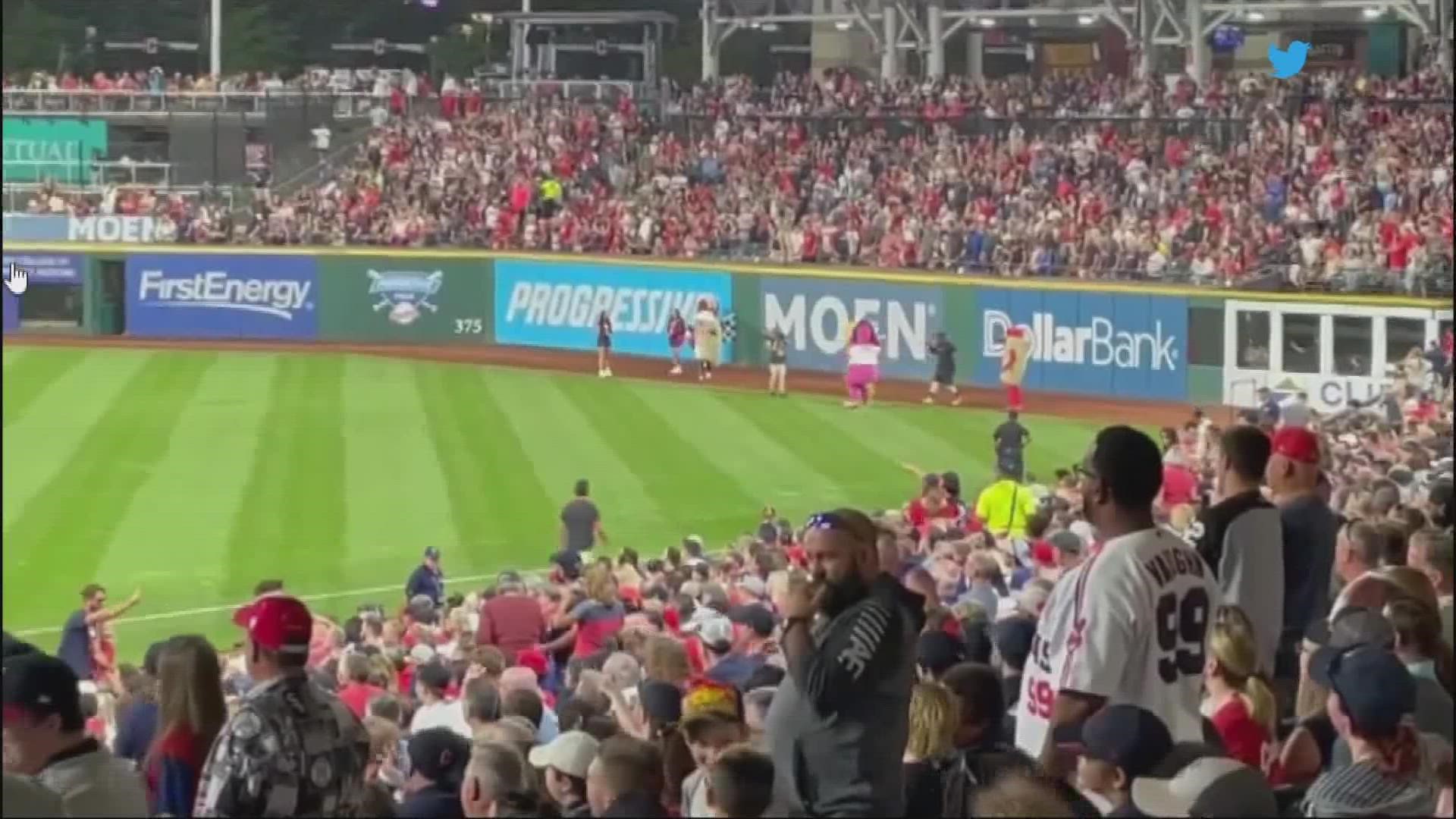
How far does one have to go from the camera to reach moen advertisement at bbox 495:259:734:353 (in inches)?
1329

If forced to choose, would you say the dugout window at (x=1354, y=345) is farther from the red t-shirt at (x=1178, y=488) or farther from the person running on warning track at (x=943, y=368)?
the red t-shirt at (x=1178, y=488)

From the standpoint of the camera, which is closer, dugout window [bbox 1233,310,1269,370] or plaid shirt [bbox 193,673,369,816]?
plaid shirt [bbox 193,673,369,816]

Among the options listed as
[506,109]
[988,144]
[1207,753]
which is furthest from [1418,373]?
[506,109]

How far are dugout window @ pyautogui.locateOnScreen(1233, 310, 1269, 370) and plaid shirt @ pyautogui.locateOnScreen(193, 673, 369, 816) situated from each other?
23345 mm

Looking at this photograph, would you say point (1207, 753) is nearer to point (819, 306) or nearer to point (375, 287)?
point (819, 306)

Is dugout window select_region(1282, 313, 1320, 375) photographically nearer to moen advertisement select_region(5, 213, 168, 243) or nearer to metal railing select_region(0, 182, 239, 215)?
metal railing select_region(0, 182, 239, 215)

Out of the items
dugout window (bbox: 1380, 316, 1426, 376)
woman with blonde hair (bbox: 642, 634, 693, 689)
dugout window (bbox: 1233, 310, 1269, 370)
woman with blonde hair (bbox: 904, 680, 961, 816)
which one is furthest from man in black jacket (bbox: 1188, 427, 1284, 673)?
dugout window (bbox: 1233, 310, 1269, 370)

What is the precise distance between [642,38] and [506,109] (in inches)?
109

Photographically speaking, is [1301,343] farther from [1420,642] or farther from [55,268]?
[1420,642]

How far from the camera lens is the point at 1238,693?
6164mm

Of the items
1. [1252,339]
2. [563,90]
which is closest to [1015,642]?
[1252,339]

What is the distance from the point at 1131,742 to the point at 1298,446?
2.31m

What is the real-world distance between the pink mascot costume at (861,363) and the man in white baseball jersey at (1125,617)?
22.7 metres

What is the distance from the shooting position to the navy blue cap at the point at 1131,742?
4973mm
